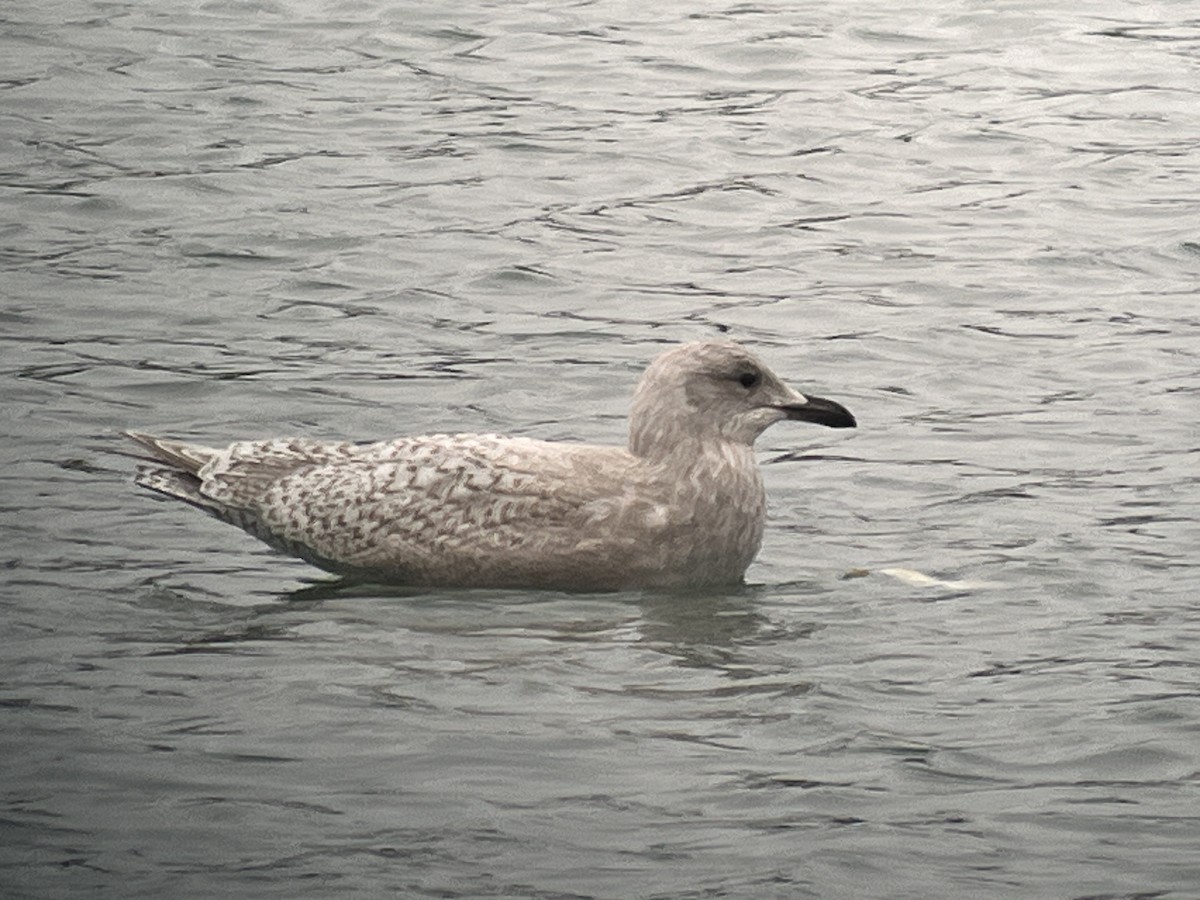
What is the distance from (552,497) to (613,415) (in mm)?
2706

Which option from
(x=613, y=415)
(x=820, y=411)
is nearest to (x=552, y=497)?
(x=820, y=411)

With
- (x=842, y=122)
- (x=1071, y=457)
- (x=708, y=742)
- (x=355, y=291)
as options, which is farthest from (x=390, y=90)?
(x=708, y=742)

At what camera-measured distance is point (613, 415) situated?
544 inches

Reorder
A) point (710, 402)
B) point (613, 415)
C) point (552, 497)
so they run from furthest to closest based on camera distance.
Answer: point (613, 415) < point (710, 402) < point (552, 497)

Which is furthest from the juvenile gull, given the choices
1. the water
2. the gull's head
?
the water

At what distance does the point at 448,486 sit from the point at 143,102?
30.3ft

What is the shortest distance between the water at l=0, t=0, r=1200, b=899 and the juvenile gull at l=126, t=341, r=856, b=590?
18cm

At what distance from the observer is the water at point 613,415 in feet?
29.0

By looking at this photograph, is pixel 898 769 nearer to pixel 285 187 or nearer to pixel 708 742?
pixel 708 742

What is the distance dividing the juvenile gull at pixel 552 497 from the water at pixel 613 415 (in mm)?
180

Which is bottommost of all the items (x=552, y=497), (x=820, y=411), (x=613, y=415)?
(x=613, y=415)

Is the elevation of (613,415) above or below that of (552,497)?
below

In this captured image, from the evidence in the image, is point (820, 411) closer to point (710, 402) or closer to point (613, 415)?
point (710, 402)

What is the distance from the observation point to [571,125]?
64.0ft
